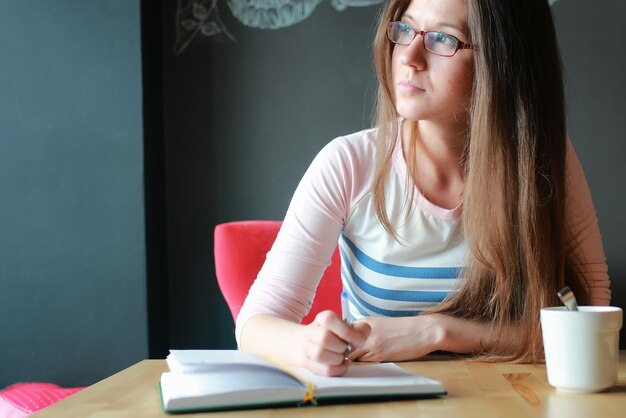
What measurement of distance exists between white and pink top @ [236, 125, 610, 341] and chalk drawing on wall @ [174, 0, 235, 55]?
1257 mm

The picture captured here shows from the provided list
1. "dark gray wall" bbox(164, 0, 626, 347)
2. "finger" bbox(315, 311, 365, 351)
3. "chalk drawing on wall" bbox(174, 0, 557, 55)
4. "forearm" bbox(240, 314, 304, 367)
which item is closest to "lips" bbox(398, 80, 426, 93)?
"forearm" bbox(240, 314, 304, 367)

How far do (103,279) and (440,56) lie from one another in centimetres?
147

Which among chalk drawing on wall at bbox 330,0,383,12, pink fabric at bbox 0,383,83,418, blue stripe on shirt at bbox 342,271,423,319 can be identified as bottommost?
pink fabric at bbox 0,383,83,418

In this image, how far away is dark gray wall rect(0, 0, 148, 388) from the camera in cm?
248

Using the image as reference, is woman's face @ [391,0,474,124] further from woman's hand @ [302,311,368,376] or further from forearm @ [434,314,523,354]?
woman's hand @ [302,311,368,376]

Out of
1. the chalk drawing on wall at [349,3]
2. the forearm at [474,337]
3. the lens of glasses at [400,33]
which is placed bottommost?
the forearm at [474,337]

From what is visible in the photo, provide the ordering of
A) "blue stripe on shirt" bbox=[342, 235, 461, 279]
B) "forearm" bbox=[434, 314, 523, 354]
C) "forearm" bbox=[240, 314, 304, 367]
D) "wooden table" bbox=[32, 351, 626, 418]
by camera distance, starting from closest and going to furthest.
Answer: "wooden table" bbox=[32, 351, 626, 418], "forearm" bbox=[240, 314, 304, 367], "forearm" bbox=[434, 314, 523, 354], "blue stripe on shirt" bbox=[342, 235, 461, 279]

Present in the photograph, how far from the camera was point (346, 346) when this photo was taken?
3.17 feet

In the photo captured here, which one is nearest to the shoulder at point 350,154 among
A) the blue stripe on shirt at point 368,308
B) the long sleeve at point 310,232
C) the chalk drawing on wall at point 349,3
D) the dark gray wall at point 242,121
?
the long sleeve at point 310,232

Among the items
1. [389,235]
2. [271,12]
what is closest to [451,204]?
[389,235]

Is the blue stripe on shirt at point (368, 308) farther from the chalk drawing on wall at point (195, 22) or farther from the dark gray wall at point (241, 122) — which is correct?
the chalk drawing on wall at point (195, 22)

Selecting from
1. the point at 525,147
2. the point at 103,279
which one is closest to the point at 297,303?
the point at 525,147

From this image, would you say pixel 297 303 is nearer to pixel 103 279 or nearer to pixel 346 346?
pixel 346 346

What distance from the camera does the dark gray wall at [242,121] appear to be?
2.56 metres
